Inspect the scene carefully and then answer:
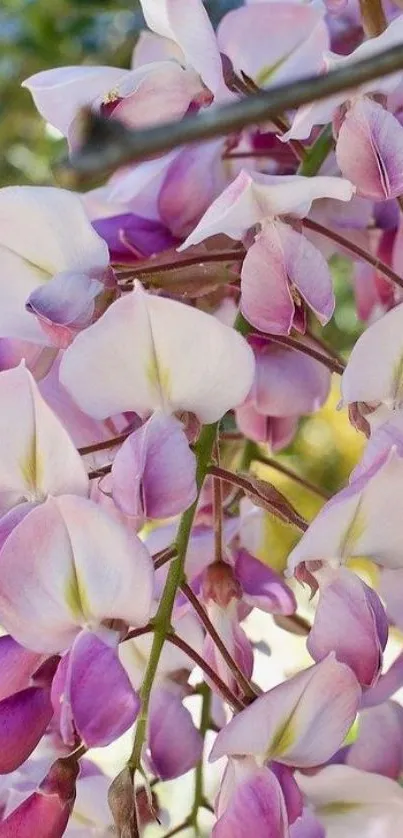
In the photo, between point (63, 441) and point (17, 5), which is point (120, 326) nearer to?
point (63, 441)

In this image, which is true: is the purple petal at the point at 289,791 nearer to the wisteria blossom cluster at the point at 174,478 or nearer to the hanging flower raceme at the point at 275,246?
the wisteria blossom cluster at the point at 174,478

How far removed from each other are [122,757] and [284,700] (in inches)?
10.6

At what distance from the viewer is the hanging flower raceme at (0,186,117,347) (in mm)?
A: 330

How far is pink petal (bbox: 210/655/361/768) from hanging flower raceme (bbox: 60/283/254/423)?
87 mm

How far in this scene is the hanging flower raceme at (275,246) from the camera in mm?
311

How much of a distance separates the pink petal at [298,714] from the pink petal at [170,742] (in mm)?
74

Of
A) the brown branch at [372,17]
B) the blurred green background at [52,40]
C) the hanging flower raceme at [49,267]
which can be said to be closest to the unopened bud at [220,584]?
the hanging flower raceme at [49,267]

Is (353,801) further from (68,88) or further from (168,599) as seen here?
(68,88)

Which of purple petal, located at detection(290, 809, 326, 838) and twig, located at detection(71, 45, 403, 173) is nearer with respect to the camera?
twig, located at detection(71, 45, 403, 173)

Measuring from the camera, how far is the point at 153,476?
1.00 feet

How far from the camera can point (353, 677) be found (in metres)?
0.32

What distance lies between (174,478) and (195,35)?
0.16 metres

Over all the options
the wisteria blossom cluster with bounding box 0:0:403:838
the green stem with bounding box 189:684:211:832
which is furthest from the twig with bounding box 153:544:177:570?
the green stem with bounding box 189:684:211:832

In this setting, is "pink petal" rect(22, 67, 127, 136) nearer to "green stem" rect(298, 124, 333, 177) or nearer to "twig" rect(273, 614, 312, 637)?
"green stem" rect(298, 124, 333, 177)
